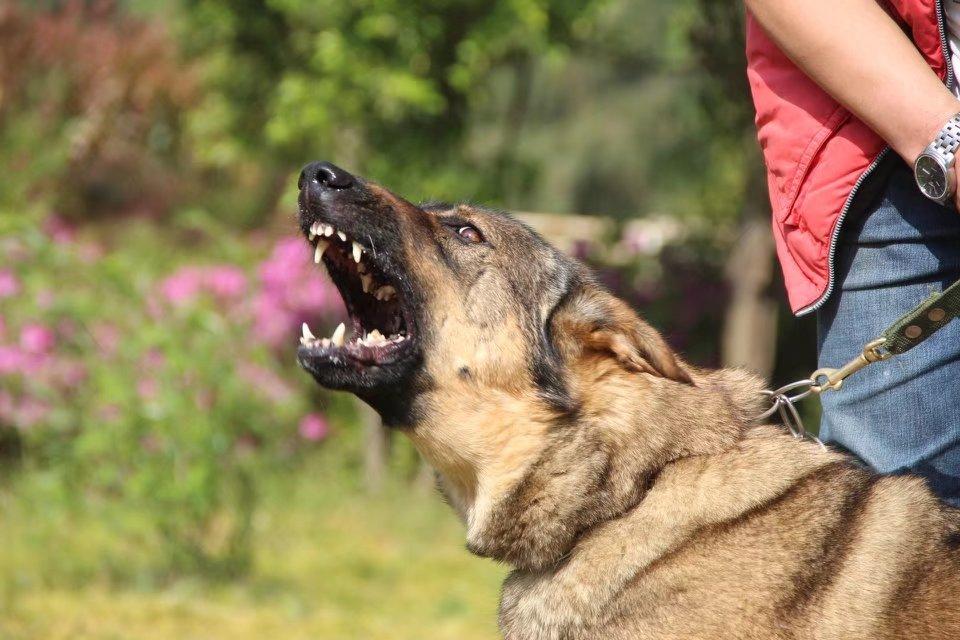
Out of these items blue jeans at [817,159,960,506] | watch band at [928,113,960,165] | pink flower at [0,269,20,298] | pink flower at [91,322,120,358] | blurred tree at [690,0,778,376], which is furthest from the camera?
blurred tree at [690,0,778,376]

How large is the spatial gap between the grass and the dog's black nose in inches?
127

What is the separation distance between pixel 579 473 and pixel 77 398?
5.18 m

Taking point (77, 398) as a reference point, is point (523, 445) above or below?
above

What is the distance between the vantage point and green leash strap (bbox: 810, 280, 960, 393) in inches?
87.7

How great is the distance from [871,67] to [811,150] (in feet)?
0.77

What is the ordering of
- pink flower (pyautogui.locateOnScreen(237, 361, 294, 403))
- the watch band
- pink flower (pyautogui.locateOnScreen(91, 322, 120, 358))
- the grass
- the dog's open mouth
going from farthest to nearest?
pink flower (pyautogui.locateOnScreen(91, 322, 120, 358)), pink flower (pyautogui.locateOnScreen(237, 361, 294, 403)), the grass, the dog's open mouth, the watch band

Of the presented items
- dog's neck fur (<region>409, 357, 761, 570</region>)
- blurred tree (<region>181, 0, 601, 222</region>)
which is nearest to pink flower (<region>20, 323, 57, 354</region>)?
blurred tree (<region>181, 0, 601, 222</region>)

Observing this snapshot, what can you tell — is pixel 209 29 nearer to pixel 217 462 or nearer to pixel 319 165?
pixel 217 462

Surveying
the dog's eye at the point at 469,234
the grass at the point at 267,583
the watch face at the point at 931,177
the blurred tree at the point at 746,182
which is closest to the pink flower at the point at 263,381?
the grass at the point at 267,583

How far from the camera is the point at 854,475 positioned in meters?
2.51

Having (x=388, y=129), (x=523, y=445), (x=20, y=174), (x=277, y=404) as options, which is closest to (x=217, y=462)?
(x=277, y=404)

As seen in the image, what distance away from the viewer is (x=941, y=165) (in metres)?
2.11

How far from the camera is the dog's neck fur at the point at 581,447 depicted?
8.54 ft

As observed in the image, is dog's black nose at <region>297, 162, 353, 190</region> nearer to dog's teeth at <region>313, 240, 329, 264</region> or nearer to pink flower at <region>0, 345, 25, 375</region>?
dog's teeth at <region>313, 240, 329, 264</region>
